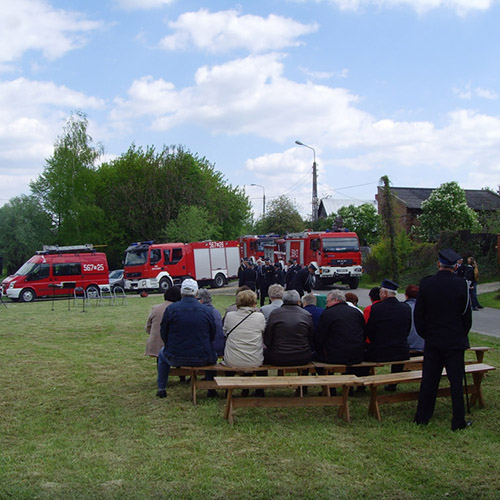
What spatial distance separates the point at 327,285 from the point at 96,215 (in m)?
19.8

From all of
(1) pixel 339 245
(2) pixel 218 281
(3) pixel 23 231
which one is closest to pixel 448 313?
(1) pixel 339 245

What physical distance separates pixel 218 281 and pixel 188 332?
27084mm

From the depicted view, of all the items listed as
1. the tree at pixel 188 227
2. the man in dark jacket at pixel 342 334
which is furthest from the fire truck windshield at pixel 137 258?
the man in dark jacket at pixel 342 334

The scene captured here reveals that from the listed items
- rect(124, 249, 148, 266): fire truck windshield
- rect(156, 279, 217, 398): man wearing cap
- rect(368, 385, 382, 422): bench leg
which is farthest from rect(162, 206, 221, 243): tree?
rect(368, 385, 382, 422): bench leg

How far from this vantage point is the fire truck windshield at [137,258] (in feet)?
99.9

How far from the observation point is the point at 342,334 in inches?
273

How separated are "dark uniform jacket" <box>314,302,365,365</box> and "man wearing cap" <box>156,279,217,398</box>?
141cm

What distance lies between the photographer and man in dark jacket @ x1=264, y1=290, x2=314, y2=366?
6.92m

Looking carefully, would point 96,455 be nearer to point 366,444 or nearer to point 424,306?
point 366,444

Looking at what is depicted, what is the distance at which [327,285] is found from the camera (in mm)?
29391

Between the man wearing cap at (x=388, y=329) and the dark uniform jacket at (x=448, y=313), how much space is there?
118 centimetres

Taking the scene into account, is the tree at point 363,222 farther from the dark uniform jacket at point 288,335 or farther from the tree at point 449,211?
the dark uniform jacket at point 288,335

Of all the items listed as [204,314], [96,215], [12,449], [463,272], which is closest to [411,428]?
[204,314]

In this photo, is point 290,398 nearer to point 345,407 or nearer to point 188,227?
point 345,407
